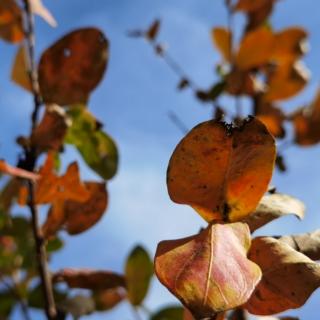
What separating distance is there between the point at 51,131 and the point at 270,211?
45 cm

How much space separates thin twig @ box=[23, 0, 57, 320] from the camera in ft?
2.51

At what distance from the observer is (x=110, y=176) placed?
0.98 m

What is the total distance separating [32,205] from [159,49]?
3.83 feet

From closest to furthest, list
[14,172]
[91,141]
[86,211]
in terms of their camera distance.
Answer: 1. [14,172]
2. [86,211]
3. [91,141]

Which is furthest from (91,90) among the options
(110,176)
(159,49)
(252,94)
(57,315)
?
(159,49)

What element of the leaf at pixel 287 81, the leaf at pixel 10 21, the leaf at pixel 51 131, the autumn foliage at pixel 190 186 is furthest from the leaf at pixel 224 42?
the leaf at pixel 51 131

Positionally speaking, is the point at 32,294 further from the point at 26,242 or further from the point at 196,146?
the point at 196,146

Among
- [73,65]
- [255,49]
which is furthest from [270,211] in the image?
[255,49]

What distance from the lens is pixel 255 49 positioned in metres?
1.45

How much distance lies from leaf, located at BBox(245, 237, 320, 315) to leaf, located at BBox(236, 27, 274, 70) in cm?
93

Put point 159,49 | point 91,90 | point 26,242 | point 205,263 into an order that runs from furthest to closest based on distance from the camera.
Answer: point 159,49 → point 26,242 → point 91,90 → point 205,263

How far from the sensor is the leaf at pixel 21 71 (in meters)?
1.13

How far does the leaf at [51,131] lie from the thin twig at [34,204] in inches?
0.5

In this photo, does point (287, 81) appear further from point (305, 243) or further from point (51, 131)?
point (305, 243)
